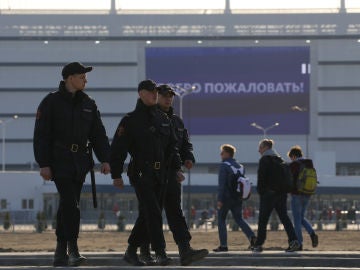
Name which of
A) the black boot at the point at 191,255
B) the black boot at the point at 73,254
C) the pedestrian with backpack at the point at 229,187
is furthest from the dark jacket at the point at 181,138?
the pedestrian with backpack at the point at 229,187

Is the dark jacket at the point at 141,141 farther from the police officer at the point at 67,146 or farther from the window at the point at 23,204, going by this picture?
the window at the point at 23,204

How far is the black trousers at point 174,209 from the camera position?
12367mm

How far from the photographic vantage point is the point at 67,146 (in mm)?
11828

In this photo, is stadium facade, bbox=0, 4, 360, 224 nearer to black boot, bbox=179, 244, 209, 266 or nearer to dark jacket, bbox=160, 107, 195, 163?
dark jacket, bbox=160, 107, 195, 163

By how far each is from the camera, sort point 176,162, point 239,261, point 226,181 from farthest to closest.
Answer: point 226,181
point 239,261
point 176,162

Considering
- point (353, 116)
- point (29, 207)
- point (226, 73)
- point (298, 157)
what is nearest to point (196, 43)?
point (226, 73)

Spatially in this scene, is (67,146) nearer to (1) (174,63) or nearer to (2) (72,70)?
(2) (72,70)

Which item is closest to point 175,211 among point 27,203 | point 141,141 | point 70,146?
point 141,141

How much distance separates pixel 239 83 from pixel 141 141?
10492cm

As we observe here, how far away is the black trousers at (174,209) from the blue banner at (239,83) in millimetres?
103295

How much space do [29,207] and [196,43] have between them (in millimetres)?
31353

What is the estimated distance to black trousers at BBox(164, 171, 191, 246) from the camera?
40.6ft

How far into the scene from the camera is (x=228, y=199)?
18.4m

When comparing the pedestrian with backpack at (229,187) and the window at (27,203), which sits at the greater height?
the window at (27,203)
